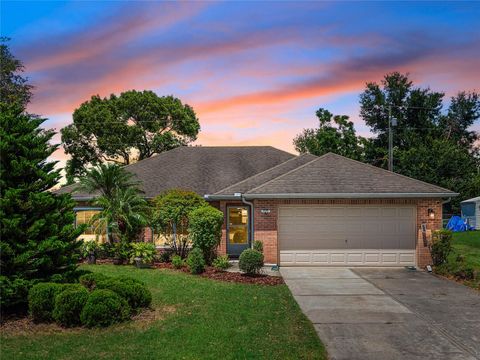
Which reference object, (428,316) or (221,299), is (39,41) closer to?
(221,299)

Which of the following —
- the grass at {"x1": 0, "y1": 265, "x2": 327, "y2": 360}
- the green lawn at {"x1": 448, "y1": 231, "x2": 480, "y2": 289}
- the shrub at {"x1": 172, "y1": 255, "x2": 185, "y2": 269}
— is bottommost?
the grass at {"x1": 0, "y1": 265, "x2": 327, "y2": 360}

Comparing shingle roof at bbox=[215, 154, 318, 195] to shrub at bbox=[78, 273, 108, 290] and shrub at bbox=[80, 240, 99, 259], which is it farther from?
shrub at bbox=[78, 273, 108, 290]

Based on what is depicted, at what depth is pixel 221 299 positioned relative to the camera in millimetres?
11680

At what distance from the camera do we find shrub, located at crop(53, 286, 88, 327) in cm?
884

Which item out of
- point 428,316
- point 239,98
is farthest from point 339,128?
point 428,316

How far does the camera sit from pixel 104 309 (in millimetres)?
8891

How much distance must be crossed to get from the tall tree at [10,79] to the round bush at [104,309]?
35114 mm

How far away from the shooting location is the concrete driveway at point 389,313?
313 inches

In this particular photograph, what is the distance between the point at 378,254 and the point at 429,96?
4286cm

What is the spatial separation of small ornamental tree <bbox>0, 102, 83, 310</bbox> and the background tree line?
130 ft

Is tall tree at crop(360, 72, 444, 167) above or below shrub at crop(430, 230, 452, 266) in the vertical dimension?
above

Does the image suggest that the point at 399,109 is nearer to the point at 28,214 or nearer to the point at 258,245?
the point at 258,245

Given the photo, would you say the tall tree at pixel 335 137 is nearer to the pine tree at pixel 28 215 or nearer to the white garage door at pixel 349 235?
the white garage door at pixel 349 235

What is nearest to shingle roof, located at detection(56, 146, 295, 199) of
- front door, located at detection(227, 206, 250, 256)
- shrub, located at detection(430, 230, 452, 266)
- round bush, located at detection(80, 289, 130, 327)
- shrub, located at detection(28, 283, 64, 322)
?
front door, located at detection(227, 206, 250, 256)
